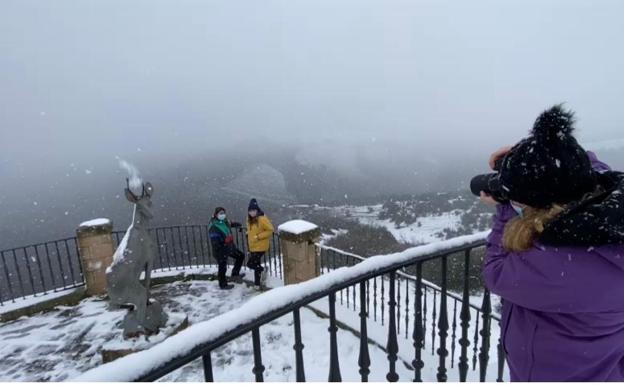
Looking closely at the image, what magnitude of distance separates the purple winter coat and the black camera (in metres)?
0.07

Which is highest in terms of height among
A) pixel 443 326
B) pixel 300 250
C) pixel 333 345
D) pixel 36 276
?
pixel 333 345

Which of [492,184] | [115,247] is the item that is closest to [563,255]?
[492,184]

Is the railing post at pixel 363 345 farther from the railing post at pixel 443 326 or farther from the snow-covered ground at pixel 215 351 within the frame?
the snow-covered ground at pixel 215 351

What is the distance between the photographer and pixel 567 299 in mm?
1254

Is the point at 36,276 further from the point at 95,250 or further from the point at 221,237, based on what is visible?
the point at 221,237

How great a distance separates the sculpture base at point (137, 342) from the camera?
5.16 m

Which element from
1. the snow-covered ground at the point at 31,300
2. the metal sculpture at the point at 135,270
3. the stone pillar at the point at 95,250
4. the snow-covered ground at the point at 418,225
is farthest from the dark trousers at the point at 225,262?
the snow-covered ground at the point at 418,225

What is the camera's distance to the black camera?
59.4 inches

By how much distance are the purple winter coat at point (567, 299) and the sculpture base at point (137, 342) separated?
510 cm

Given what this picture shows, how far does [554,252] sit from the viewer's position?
4.18ft

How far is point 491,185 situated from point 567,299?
53 centimetres

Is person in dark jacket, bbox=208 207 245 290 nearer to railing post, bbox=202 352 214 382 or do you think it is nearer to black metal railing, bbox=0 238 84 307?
black metal railing, bbox=0 238 84 307

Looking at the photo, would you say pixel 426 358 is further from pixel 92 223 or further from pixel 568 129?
pixel 92 223

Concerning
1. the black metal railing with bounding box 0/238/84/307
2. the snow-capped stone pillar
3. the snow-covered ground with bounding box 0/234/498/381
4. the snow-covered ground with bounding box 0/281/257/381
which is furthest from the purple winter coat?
the black metal railing with bounding box 0/238/84/307
